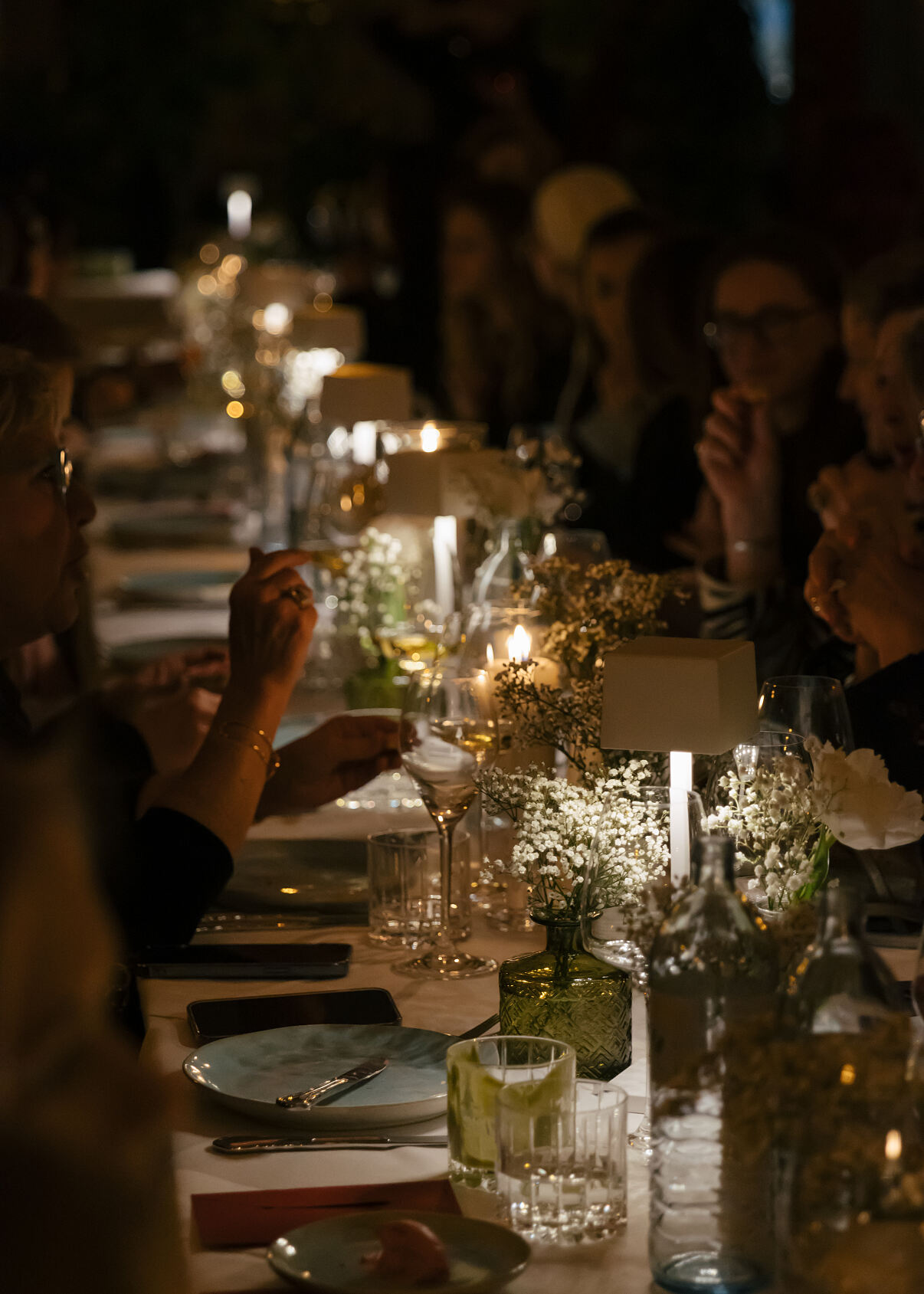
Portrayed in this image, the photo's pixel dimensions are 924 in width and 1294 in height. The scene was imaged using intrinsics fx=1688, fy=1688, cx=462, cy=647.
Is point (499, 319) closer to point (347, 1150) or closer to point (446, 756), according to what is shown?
point (446, 756)

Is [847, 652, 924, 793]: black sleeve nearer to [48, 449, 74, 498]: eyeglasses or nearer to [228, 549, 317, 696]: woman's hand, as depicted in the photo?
[228, 549, 317, 696]: woman's hand

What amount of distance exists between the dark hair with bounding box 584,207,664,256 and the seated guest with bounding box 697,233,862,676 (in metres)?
0.73

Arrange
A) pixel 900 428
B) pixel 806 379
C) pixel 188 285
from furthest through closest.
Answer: pixel 188 285, pixel 806 379, pixel 900 428

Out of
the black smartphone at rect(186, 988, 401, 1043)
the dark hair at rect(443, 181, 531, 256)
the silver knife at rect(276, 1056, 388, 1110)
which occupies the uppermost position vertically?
the dark hair at rect(443, 181, 531, 256)

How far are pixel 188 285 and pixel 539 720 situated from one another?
5622 millimetres

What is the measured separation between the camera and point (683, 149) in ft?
28.0

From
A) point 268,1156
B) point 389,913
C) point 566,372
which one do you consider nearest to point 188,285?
point 566,372

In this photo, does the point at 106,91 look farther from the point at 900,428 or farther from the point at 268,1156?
the point at 268,1156

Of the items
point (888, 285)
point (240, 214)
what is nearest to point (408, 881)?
point (888, 285)

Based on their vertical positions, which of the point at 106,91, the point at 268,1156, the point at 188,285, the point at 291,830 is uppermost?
the point at 106,91

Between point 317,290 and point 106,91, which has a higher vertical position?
point 106,91

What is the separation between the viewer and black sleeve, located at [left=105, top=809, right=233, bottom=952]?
1.62 m

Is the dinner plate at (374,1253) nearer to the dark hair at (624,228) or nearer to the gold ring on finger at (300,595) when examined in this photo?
the gold ring on finger at (300,595)

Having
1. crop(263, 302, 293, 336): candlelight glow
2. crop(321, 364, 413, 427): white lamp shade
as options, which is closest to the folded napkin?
crop(321, 364, 413, 427): white lamp shade
